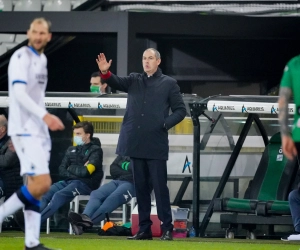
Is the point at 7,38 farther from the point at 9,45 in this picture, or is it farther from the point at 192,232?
the point at 192,232

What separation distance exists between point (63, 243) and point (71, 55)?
35.4ft

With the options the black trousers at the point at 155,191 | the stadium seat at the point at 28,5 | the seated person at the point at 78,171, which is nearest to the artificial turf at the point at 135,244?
the black trousers at the point at 155,191

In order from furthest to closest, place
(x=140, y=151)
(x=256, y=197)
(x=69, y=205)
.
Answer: (x=69, y=205), (x=256, y=197), (x=140, y=151)

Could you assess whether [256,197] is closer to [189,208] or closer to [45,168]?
[189,208]

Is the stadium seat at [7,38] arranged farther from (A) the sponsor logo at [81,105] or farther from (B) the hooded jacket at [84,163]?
(B) the hooded jacket at [84,163]

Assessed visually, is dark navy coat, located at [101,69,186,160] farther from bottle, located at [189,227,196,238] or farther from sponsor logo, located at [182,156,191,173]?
sponsor logo, located at [182,156,191,173]

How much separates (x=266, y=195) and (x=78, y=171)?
7.93 ft

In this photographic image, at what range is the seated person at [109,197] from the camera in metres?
12.0

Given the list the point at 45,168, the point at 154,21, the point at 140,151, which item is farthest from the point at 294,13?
the point at 45,168

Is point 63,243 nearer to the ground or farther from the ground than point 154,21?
nearer to the ground

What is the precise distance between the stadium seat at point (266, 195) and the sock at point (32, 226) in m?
4.52

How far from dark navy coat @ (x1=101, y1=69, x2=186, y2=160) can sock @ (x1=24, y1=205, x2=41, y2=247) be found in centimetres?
306

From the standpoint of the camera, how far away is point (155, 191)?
36.3 feet

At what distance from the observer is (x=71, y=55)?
68.1ft
